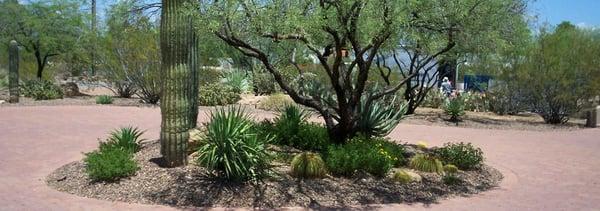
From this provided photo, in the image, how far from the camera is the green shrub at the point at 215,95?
80.5 feet

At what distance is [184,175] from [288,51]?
16.4 ft

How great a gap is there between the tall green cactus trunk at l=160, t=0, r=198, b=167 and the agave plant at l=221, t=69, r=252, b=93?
59.0 feet

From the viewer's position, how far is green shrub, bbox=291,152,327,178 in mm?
8947

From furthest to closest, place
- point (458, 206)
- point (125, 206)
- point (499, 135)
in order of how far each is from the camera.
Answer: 1. point (499, 135)
2. point (458, 206)
3. point (125, 206)

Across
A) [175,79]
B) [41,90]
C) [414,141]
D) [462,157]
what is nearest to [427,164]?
[462,157]

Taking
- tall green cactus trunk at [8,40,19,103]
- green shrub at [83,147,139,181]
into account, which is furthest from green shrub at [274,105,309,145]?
tall green cactus trunk at [8,40,19,103]

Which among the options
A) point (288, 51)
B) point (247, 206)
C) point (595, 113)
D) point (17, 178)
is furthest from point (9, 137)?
point (595, 113)

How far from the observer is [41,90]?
2602 centimetres

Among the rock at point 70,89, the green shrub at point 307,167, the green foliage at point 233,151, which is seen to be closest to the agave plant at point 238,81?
the rock at point 70,89

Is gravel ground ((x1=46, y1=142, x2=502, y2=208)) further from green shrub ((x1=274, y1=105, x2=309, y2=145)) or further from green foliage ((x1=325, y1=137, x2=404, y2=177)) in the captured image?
green shrub ((x1=274, y1=105, x2=309, y2=145))

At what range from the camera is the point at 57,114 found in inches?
799

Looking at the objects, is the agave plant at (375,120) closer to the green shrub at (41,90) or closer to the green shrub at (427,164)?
→ the green shrub at (427,164)

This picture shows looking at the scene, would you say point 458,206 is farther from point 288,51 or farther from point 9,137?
point 9,137

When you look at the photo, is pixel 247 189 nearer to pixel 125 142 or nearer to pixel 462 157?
pixel 125 142
